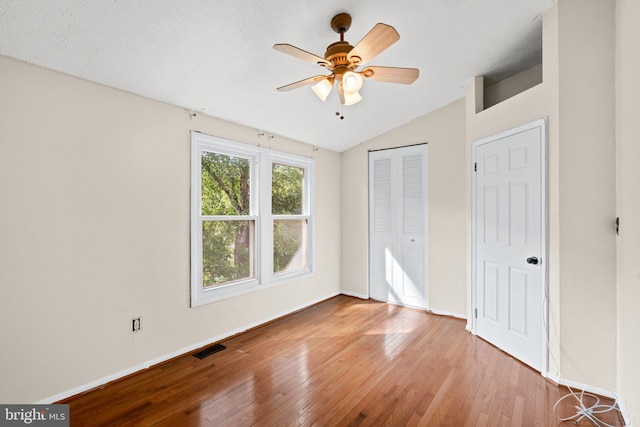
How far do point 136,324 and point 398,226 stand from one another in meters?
3.39

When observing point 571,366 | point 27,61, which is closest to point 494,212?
point 571,366

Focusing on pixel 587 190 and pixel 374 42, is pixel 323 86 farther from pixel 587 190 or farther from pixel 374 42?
pixel 587 190

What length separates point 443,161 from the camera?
4008mm

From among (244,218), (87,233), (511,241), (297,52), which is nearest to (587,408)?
(511,241)

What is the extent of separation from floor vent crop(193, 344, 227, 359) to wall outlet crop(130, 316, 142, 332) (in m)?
0.61

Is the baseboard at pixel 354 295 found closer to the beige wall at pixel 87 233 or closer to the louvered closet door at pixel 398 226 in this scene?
the louvered closet door at pixel 398 226

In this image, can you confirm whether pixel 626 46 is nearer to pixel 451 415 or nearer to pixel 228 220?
pixel 451 415

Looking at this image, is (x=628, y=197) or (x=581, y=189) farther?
(x=581, y=189)

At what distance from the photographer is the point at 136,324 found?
260 cm

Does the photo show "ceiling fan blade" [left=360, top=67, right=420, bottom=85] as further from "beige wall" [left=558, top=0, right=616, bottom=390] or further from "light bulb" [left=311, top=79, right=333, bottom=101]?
"beige wall" [left=558, top=0, right=616, bottom=390]

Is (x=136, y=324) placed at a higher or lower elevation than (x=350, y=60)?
lower

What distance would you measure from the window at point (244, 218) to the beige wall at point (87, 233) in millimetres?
158

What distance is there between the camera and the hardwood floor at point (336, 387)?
79.6 inches

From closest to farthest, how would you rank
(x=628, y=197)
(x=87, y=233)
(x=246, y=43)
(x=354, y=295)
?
(x=628, y=197) < (x=246, y=43) < (x=87, y=233) < (x=354, y=295)
